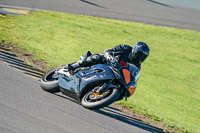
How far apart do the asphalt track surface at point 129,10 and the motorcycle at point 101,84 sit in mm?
10007

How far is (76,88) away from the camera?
668 cm

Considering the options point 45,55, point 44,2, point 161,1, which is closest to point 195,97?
point 45,55

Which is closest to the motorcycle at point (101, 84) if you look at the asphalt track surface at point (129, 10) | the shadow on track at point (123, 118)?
the shadow on track at point (123, 118)

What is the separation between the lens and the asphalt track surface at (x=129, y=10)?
56.2 ft

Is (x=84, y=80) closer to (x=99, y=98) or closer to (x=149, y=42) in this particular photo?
(x=99, y=98)

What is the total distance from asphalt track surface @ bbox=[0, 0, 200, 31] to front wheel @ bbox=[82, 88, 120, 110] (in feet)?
34.2

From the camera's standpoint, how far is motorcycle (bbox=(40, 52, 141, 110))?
616 cm

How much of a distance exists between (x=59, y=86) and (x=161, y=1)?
16.4 m

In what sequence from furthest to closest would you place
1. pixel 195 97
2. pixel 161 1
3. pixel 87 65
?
pixel 161 1 < pixel 195 97 < pixel 87 65

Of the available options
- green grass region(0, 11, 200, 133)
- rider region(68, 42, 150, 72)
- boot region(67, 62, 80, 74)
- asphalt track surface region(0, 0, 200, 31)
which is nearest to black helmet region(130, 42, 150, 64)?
rider region(68, 42, 150, 72)

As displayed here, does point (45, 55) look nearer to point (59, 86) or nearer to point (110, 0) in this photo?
point (59, 86)

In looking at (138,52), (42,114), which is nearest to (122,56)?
(138,52)

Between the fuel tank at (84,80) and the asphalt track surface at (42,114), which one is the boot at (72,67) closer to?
the fuel tank at (84,80)

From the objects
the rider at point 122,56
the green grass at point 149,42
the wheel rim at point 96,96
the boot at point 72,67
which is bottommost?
the green grass at point 149,42
